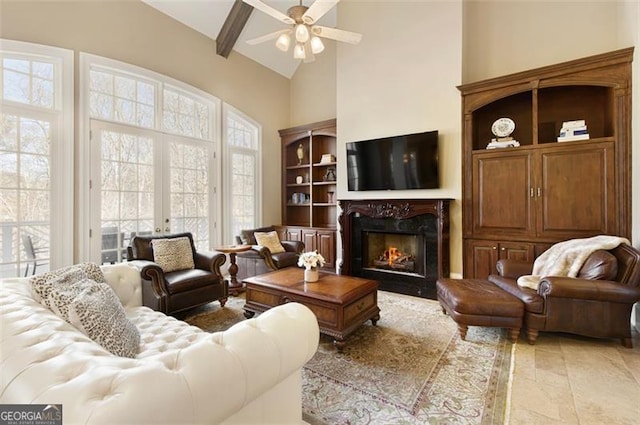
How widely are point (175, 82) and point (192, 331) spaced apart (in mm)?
4015

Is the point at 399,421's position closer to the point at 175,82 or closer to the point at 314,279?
the point at 314,279

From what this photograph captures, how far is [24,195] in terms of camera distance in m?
3.24

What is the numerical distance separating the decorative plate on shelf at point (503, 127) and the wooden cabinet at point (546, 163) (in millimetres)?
266

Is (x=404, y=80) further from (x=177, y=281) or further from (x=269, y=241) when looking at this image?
(x=177, y=281)

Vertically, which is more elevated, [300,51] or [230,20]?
[230,20]

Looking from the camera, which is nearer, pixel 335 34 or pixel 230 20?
pixel 335 34

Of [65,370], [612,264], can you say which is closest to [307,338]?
[65,370]

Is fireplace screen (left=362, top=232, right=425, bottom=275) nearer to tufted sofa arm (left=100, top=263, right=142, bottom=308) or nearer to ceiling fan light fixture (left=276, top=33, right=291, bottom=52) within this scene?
ceiling fan light fixture (left=276, top=33, right=291, bottom=52)

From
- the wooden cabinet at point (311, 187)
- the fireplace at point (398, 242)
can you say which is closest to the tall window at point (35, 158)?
the wooden cabinet at point (311, 187)

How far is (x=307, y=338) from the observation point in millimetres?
1350

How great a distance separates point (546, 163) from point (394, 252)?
7.65 ft

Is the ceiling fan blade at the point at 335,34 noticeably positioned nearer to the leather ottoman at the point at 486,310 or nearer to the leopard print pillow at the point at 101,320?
the leather ottoman at the point at 486,310

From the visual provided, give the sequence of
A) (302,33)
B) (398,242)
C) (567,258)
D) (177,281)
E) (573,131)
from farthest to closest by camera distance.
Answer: (398,242) < (573,131) < (177,281) < (302,33) < (567,258)

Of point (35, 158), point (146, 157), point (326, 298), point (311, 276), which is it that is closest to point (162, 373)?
point (326, 298)
